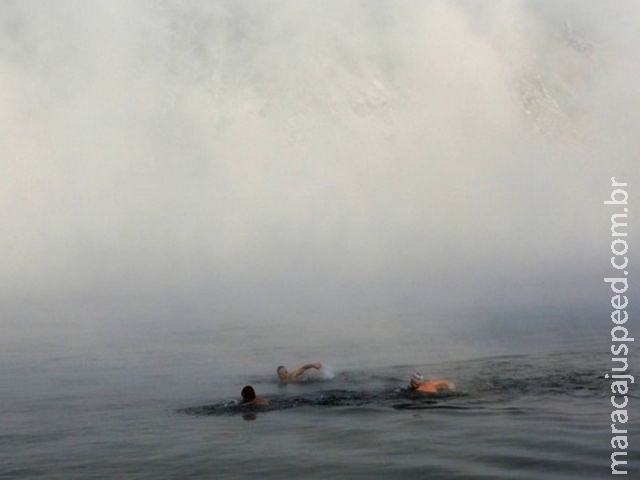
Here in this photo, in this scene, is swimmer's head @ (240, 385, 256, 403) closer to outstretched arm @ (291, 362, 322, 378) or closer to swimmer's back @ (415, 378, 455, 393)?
outstretched arm @ (291, 362, 322, 378)

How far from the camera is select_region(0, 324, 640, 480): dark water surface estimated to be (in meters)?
12.5

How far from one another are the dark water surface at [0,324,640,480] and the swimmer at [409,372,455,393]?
205 millimetres

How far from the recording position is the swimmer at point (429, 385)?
54.5 feet

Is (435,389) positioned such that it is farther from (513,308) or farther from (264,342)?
(513,308)

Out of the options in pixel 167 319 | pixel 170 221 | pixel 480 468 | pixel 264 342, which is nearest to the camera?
pixel 480 468

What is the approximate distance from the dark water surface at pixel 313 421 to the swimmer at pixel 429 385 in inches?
8.1

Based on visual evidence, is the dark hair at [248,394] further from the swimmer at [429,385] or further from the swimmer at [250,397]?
the swimmer at [429,385]

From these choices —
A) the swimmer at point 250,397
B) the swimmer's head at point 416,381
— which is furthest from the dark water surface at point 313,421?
the swimmer's head at point 416,381

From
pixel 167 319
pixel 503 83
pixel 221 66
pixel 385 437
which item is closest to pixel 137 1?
pixel 221 66

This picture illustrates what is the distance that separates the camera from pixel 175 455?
1334cm

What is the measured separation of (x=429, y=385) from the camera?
54.5ft

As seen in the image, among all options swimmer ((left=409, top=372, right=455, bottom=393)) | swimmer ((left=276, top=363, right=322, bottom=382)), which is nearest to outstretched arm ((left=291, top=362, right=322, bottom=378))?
swimmer ((left=276, top=363, right=322, bottom=382))

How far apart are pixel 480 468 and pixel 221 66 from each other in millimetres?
59957

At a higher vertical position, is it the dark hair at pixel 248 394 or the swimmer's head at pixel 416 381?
the swimmer's head at pixel 416 381
